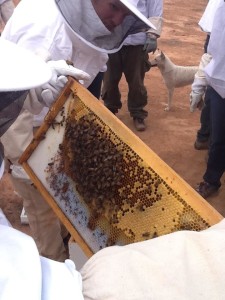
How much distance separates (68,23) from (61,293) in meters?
2.03

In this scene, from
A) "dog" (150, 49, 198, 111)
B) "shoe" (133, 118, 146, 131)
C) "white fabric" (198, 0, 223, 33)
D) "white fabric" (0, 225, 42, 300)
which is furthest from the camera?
"dog" (150, 49, 198, 111)

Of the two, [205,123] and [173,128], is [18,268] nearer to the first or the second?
[205,123]

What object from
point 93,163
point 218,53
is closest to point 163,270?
point 93,163

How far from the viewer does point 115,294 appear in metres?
1.29

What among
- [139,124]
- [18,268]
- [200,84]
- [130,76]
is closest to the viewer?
[18,268]

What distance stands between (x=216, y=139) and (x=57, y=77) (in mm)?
2367

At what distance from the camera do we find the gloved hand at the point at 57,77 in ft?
9.04

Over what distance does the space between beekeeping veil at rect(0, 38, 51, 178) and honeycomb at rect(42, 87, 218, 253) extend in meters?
0.87

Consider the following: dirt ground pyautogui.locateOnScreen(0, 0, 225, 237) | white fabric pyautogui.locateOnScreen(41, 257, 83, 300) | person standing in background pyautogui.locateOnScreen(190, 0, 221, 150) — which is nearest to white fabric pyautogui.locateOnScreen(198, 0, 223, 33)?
person standing in background pyautogui.locateOnScreen(190, 0, 221, 150)

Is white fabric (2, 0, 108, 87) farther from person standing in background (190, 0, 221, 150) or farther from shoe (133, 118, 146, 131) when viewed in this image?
shoe (133, 118, 146, 131)

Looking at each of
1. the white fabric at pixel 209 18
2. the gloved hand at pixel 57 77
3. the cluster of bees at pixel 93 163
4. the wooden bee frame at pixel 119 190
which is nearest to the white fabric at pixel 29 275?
the wooden bee frame at pixel 119 190

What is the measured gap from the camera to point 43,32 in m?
2.92

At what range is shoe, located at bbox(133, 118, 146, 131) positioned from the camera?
261 inches

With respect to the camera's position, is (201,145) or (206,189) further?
(201,145)
